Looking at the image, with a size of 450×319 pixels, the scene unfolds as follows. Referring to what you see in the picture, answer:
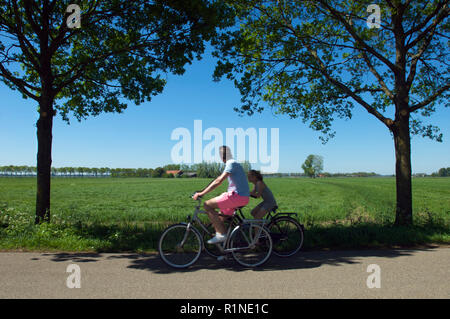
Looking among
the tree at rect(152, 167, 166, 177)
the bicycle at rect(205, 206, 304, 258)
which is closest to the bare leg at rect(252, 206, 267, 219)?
the bicycle at rect(205, 206, 304, 258)

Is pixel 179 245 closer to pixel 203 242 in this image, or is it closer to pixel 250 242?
Result: pixel 203 242

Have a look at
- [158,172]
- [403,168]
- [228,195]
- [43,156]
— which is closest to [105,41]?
[43,156]

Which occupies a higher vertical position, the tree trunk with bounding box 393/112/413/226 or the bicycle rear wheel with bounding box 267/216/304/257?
the tree trunk with bounding box 393/112/413/226

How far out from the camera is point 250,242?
528 centimetres

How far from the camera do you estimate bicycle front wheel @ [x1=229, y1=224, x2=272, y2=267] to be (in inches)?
200

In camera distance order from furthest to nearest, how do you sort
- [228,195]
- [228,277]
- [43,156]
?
[43,156], [228,195], [228,277]

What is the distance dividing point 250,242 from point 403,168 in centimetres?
573

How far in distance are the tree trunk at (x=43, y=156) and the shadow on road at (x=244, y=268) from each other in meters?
2.65

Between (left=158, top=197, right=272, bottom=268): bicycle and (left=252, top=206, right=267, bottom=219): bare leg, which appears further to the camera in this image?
(left=252, top=206, right=267, bottom=219): bare leg

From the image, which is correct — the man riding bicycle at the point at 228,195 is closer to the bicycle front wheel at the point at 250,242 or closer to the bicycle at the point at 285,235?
the bicycle front wheel at the point at 250,242

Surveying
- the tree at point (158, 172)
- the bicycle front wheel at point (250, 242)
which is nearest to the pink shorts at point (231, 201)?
the bicycle front wheel at point (250, 242)

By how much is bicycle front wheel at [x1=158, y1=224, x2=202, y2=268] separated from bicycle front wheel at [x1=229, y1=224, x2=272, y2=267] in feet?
2.15

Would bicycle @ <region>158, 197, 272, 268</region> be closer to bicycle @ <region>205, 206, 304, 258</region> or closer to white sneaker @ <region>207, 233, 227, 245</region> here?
white sneaker @ <region>207, 233, 227, 245</region>
